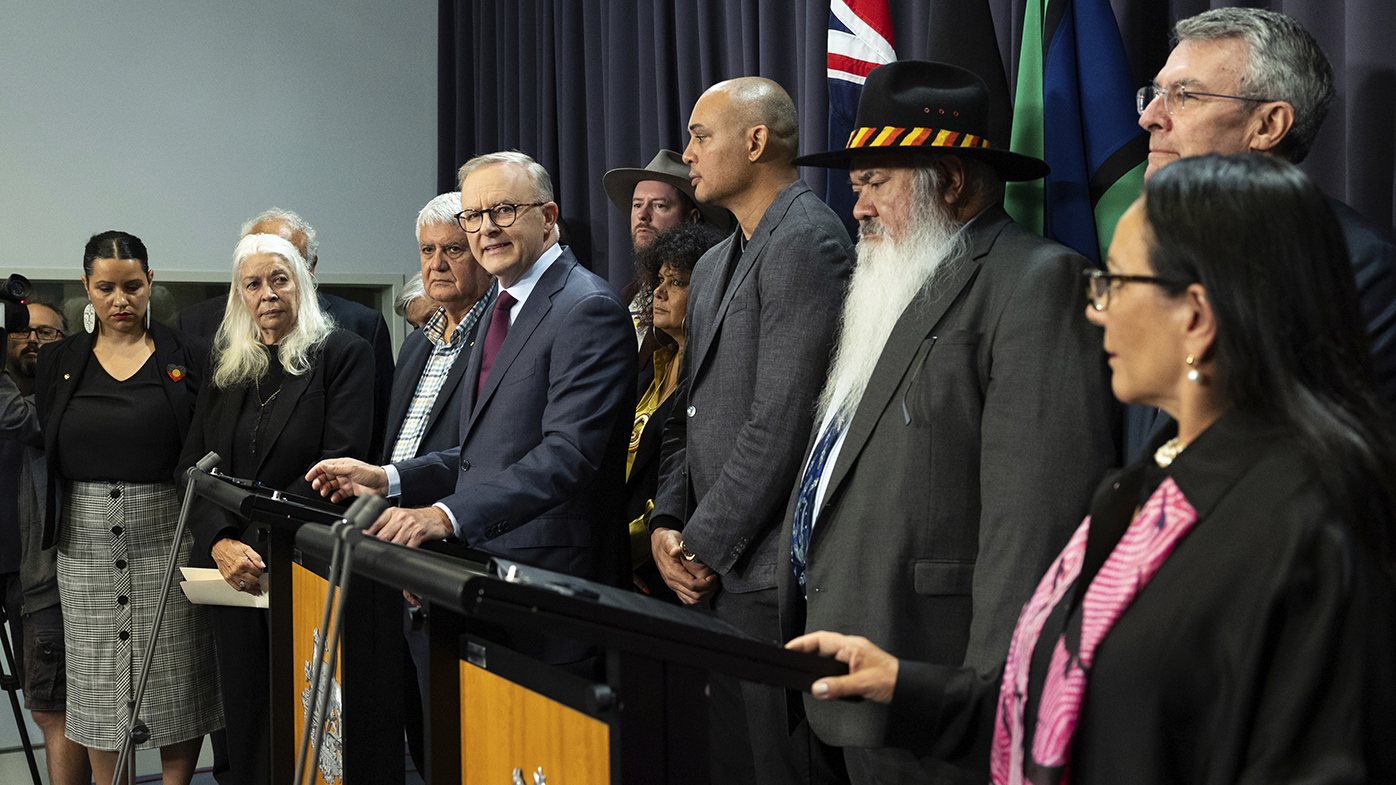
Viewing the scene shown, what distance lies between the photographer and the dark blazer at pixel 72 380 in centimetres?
330

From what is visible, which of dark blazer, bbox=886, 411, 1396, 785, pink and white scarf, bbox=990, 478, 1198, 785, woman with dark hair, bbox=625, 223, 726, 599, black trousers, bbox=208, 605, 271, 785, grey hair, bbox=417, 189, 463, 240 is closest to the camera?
dark blazer, bbox=886, 411, 1396, 785

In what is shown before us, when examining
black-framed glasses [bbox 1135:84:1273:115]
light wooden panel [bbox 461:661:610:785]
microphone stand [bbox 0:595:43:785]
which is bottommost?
microphone stand [bbox 0:595:43:785]

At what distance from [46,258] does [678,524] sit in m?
3.83

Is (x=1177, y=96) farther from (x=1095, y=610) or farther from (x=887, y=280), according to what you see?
(x=1095, y=610)

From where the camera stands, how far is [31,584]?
350cm

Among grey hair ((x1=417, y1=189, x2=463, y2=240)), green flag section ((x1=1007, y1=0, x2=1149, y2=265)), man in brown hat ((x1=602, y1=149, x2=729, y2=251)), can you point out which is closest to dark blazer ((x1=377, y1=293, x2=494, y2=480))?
grey hair ((x1=417, y1=189, x2=463, y2=240))

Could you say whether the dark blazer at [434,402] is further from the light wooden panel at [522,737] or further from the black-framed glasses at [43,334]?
the black-framed glasses at [43,334]

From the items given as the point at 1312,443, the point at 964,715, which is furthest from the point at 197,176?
the point at 1312,443

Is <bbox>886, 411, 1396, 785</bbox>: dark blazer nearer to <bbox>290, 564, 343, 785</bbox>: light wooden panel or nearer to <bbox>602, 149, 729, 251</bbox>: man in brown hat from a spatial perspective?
<bbox>290, 564, 343, 785</bbox>: light wooden panel

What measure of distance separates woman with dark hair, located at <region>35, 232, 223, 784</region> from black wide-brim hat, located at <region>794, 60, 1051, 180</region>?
7.52 feet

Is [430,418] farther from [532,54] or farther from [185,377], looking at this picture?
[532,54]

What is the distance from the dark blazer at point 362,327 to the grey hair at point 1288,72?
227cm

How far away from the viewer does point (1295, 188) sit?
0.99 meters

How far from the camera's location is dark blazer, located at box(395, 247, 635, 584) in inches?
92.0
